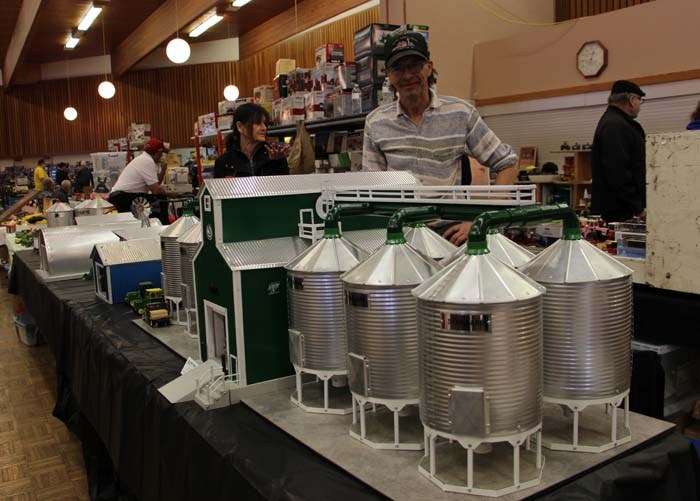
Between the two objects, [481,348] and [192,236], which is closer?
[481,348]

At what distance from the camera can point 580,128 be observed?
7902 mm

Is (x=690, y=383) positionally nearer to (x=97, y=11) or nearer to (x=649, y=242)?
(x=649, y=242)

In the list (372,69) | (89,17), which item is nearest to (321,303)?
(372,69)

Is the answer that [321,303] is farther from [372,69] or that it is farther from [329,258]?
[372,69]

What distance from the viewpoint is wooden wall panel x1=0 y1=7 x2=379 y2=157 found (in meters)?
18.0

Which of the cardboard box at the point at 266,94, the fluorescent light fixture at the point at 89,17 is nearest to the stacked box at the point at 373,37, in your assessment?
the cardboard box at the point at 266,94

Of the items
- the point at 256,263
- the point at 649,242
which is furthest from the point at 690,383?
the point at 256,263

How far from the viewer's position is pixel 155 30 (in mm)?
12969

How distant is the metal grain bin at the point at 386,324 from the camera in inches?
44.1

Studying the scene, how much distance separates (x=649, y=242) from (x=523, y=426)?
1750 mm

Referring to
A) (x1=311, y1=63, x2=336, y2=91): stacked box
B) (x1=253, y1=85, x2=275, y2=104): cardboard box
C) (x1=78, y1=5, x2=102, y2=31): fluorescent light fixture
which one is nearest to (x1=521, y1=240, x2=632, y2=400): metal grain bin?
(x1=311, y1=63, x2=336, y2=91): stacked box

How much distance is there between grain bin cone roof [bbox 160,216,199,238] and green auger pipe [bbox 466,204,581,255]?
1373mm

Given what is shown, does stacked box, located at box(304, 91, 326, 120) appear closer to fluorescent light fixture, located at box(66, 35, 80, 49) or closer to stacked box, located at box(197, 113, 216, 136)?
stacked box, located at box(197, 113, 216, 136)

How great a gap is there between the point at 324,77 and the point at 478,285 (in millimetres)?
4940
